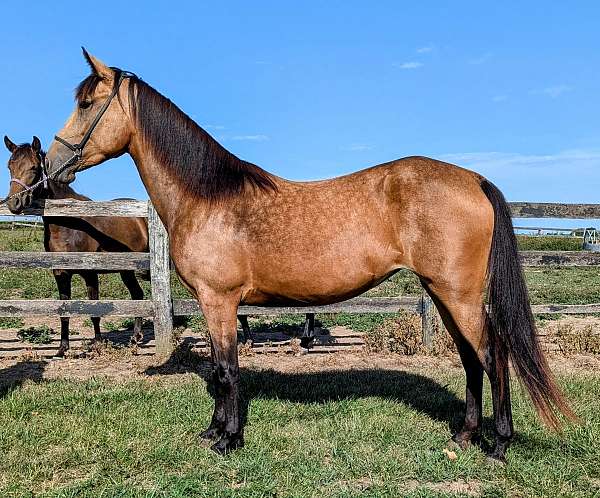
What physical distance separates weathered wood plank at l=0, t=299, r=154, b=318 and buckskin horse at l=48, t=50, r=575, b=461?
297cm

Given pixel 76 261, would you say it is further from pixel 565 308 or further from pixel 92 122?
pixel 565 308

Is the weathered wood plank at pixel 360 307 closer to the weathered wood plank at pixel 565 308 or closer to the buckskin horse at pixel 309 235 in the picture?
the weathered wood plank at pixel 565 308

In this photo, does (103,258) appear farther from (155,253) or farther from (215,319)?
(215,319)

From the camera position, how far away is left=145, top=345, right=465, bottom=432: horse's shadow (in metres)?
4.74

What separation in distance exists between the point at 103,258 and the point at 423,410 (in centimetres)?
462

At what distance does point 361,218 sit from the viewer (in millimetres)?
3746

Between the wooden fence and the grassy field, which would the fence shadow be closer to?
the grassy field

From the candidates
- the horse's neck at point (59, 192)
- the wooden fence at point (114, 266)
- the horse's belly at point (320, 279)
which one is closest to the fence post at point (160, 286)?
the wooden fence at point (114, 266)

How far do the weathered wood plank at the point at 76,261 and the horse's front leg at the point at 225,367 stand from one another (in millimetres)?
3244

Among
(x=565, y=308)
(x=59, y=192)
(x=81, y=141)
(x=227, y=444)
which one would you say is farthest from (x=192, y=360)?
(x=565, y=308)

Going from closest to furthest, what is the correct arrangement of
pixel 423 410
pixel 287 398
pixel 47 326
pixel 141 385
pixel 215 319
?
1. pixel 215 319
2. pixel 423 410
3. pixel 287 398
4. pixel 141 385
5. pixel 47 326

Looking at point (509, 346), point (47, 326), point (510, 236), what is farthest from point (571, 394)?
point (47, 326)

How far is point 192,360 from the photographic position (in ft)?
Result: 21.5

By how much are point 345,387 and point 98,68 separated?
13.0 feet
